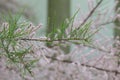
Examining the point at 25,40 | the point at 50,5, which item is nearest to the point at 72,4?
the point at 50,5

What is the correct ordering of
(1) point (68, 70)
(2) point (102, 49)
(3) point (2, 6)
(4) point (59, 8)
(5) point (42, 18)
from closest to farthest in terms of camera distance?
(2) point (102, 49) < (1) point (68, 70) < (4) point (59, 8) < (3) point (2, 6) < (5) point (42, 18)

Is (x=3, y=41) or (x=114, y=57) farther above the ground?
(x=3, y=41)

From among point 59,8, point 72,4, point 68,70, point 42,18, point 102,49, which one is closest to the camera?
point 102,49

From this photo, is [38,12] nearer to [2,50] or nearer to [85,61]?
[85,61]

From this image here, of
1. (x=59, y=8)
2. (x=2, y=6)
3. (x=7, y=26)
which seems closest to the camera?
(x=7, y=26)

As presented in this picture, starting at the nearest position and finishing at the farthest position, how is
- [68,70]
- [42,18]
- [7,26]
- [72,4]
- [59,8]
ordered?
[7,26] < [68,70] < [59,8] < [72,4] < [42,18]

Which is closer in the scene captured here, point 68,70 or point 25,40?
point 25,40

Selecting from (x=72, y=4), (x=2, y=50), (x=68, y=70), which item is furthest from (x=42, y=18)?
(x=2, y=50)

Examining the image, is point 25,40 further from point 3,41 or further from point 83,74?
point 83,74

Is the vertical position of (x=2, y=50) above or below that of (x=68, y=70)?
above

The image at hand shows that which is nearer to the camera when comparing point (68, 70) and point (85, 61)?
point (85, 61)
